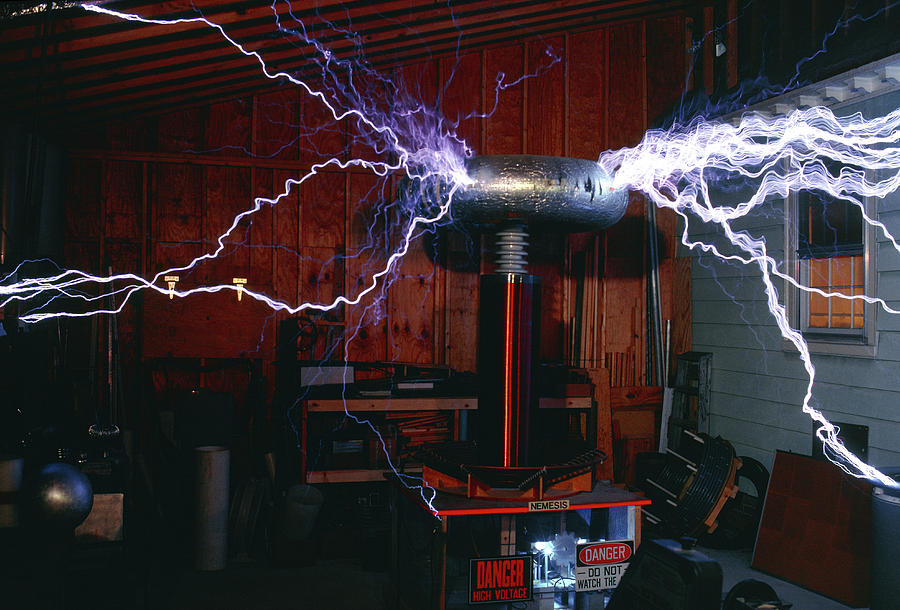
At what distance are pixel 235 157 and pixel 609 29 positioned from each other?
10.9ft

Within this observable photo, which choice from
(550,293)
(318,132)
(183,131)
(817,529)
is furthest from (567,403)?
(183,131)

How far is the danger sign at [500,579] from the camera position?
316 cm

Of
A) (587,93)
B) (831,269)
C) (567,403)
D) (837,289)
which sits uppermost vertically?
(587,93)

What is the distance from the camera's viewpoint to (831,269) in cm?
494

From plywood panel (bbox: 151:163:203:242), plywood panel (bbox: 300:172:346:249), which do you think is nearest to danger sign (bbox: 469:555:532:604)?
plywood panel (bbox: 300:172:346:249)

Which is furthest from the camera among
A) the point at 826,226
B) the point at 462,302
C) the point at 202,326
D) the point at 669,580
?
the point at 462,302

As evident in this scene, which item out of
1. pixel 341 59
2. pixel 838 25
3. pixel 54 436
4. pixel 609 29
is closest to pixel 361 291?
pixel 341 59

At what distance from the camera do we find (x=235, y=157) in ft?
19.0

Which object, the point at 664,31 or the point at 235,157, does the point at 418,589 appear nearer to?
the point at 235,157

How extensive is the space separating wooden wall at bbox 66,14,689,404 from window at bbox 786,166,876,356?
4.65 ft

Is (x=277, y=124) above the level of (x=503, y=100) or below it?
below

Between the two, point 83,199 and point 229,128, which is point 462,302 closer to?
point 229,128

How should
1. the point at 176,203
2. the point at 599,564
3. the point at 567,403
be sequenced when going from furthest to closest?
1. the point at 176,203
2. the point at 567,403
3. the point at 599,564

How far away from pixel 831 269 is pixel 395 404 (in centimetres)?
302
